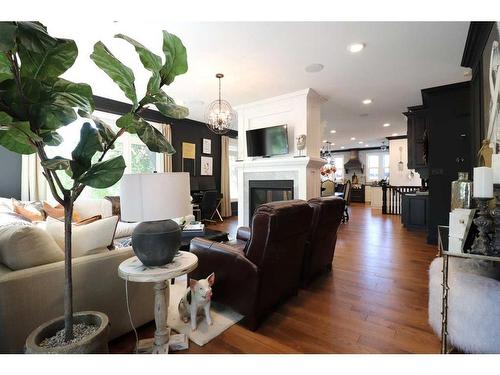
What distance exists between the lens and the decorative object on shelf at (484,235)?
1356 mm

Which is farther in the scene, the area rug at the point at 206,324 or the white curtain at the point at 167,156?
the white curtain at the point at 167,156

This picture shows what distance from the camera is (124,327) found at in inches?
68.4

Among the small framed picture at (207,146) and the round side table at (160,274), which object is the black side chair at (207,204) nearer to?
the small framed picture at (207,146)

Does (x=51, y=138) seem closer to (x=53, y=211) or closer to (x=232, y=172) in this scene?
(x=53, y=211)

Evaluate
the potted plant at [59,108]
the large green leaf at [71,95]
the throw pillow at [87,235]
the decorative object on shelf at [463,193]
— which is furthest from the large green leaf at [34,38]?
the decorative object on shelf at [463,193]

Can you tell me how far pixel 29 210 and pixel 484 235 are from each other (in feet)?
15.7

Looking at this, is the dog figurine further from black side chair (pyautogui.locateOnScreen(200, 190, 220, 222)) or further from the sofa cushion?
black side chair (pyautogui.locateOnScreen(200, 190, 220, 222))

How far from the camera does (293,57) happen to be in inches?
124

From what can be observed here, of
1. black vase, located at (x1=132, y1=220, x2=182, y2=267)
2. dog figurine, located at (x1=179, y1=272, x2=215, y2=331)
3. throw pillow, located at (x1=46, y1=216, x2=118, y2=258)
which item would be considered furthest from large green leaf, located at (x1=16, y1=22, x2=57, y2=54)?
dog figurine, located at (x1=179, y1=272, x2=215, y2=331)

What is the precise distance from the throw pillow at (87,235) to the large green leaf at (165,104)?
915 mm

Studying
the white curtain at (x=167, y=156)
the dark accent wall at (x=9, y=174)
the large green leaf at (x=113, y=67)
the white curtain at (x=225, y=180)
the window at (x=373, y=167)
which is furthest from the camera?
the window at (x=373, y=167)

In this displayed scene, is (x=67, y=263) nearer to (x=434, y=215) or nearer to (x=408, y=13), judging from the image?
(x=408, y=13)

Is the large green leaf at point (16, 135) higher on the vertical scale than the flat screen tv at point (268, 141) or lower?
lower

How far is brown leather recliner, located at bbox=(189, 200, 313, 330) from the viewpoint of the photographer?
1765 millimetres
